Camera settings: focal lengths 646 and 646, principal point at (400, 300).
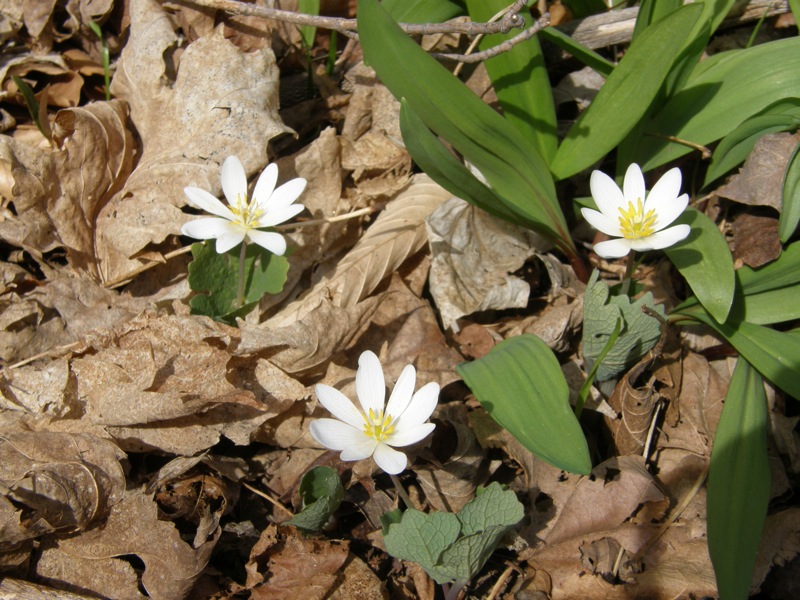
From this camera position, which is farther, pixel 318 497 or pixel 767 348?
pixel 767 348

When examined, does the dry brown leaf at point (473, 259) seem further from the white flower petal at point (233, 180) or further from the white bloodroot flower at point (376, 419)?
the white flower petal at point (233, 180)

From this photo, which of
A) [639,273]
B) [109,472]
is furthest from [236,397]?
[639,273]

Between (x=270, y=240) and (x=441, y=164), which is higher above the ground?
(x=441, y=164)

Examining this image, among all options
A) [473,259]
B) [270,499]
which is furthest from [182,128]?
[270,499]

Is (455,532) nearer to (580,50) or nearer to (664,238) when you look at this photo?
(664,238)

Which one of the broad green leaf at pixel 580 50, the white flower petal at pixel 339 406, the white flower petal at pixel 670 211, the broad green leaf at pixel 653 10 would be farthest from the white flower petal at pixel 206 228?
the broad green leaf at pixel 653 10

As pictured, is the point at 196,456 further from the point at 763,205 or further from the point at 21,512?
the point at 763,205
